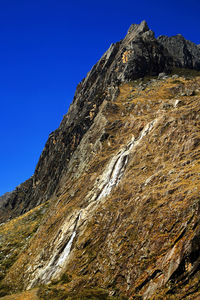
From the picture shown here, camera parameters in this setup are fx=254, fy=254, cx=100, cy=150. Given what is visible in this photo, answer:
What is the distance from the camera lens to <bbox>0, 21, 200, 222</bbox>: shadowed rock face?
59062 millimetres

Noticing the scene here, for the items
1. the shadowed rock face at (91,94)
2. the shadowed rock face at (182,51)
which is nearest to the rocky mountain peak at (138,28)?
the shadowed rock face at (91,94)

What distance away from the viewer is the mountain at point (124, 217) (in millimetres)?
16578

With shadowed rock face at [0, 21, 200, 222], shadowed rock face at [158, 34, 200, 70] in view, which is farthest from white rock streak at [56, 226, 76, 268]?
shadowed rock face at [158, 34, 200, 70]

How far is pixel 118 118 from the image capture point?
45.1m

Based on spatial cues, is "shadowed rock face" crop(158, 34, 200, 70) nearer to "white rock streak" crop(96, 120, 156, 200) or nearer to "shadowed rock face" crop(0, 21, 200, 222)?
"shadowed rock face" crop(0, 21, 200, 222)

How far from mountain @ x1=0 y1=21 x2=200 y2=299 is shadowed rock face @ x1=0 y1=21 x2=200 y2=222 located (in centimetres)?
419

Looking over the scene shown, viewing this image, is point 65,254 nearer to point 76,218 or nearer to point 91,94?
point 76,218

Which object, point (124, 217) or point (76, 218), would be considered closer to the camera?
point (124, 217)

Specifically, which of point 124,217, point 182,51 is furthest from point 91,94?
point 124,217

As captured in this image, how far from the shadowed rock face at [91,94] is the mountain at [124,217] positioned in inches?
165

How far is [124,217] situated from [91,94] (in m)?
54.4

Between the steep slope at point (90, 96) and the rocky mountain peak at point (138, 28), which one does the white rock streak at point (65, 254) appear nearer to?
the steep slope at point (90, 96)

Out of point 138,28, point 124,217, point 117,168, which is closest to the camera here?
point 124,217

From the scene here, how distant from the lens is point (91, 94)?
237 ft
